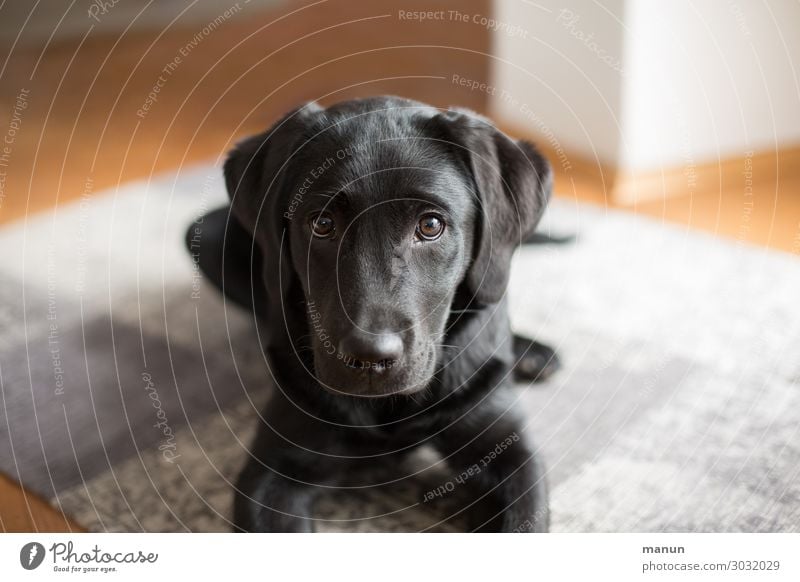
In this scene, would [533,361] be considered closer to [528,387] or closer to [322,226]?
[528,387]

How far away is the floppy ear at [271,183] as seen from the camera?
4.48 ft

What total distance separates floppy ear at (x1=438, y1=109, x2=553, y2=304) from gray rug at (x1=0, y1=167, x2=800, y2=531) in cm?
37

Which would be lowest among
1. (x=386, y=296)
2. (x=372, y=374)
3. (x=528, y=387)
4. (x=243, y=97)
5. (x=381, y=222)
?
(x=528, y=387)

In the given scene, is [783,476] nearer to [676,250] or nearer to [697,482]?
[697,482]

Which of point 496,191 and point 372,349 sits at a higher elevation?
point 496,191

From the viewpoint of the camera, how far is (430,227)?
50.8 inches

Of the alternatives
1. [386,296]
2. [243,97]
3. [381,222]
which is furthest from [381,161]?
[243,97]

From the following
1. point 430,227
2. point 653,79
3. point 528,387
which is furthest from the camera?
point 653,79

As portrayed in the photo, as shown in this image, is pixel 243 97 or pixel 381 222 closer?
pixel 381 222

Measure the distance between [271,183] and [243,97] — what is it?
1306 millimetres

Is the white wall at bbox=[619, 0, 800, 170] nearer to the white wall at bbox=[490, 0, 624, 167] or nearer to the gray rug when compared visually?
the white wall at bbox=[490, 0, 624, 167]

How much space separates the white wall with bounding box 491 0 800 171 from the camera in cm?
231

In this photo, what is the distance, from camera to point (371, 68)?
9.07 ft
